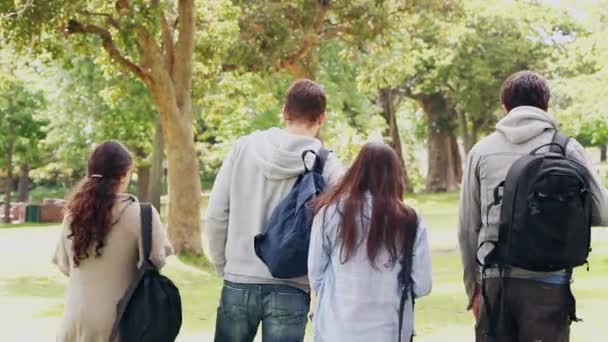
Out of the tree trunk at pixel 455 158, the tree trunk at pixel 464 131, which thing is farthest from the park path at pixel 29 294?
the tree trunk at pixel 455 158

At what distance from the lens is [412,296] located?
4.76m

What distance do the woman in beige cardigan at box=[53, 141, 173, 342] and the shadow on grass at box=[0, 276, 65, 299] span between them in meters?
11.2

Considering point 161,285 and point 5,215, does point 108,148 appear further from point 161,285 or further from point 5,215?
point 5,215

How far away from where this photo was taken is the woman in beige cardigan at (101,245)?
524 centimetres

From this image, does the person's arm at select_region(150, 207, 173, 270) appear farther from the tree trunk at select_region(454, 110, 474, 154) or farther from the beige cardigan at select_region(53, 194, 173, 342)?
the tree trunk at select_region(454, 110, 474, 154)

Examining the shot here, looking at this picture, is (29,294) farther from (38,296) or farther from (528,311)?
(528,311)

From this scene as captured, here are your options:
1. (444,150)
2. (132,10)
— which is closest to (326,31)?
(132,10)

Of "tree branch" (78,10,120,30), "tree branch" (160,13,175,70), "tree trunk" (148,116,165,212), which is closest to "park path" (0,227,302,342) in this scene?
"tree trunk" (148,116,165,212)

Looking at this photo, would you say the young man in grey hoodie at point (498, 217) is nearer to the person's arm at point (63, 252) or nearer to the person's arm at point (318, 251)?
the person's arm at point (318, 251)

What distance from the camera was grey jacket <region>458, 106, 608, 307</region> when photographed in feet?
16.8

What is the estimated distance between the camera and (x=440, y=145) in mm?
55781

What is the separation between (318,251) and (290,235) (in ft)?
0.74

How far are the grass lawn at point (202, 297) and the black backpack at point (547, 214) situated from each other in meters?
5.58

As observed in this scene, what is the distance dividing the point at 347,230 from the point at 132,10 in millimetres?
12071
